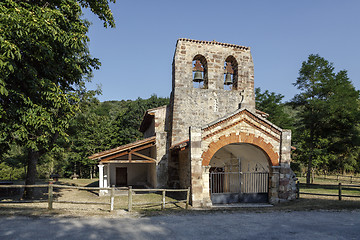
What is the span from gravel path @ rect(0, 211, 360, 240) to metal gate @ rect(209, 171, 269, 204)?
3.69 metres

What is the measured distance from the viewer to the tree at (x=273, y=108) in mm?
29045

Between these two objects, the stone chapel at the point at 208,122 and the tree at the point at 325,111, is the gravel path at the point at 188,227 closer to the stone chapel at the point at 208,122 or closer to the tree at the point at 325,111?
the stone chapel at the point at 208,122

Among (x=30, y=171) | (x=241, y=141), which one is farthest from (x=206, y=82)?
(x=30, y=171)

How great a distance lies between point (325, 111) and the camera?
2125 cm

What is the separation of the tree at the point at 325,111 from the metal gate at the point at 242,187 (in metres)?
9.70

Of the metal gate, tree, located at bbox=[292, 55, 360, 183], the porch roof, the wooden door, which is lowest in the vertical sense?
the wooden door

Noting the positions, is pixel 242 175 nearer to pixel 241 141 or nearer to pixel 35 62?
pixel 241 141

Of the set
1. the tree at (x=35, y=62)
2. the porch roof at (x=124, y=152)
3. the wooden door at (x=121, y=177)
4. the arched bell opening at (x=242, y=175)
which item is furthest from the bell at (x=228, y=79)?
the wooden door at (x=121, y=177)

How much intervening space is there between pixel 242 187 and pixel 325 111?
1145cm

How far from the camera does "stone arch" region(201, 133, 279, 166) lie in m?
11.4

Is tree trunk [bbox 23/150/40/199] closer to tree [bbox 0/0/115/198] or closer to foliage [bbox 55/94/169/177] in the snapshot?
tree [bbox 0/0/115/198]

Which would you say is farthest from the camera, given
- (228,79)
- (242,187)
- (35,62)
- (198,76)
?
(242,187)

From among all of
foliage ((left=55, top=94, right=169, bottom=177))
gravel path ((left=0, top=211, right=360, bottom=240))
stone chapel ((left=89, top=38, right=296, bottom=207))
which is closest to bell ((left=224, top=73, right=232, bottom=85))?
stone chapel ((left=89, top=38, right=296, bottom=207))

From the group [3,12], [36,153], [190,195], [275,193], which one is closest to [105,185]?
[36,153]
